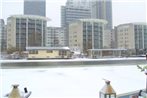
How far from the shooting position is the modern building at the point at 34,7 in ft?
5.83

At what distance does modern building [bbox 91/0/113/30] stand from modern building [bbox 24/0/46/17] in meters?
0.49

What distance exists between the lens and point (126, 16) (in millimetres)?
1742

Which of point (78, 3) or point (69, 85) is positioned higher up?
point (78, 3)

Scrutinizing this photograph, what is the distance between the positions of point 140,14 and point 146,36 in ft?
0.91

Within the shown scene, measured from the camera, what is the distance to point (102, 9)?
6.30 ft

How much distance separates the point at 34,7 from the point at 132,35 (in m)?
1.01

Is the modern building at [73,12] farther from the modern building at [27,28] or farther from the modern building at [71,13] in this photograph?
the modern building at [27,28]

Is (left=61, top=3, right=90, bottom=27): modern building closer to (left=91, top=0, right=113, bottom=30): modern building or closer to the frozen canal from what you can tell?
(left=91, top=0, right=113, bottom=30): modern building

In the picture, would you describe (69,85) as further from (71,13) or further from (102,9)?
(102,9)

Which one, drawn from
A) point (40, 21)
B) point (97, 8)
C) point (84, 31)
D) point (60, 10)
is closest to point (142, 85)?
point (97, 8)

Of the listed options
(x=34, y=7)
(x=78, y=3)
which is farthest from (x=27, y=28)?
(x=78, y=3)

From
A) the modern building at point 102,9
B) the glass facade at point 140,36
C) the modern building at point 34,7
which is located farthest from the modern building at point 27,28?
the glass facade at point 140,36

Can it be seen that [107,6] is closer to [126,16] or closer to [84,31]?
[126,16]

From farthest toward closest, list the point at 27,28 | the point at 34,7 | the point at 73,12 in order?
the point at 27,28
the point at 73,12
the point at 34,7
